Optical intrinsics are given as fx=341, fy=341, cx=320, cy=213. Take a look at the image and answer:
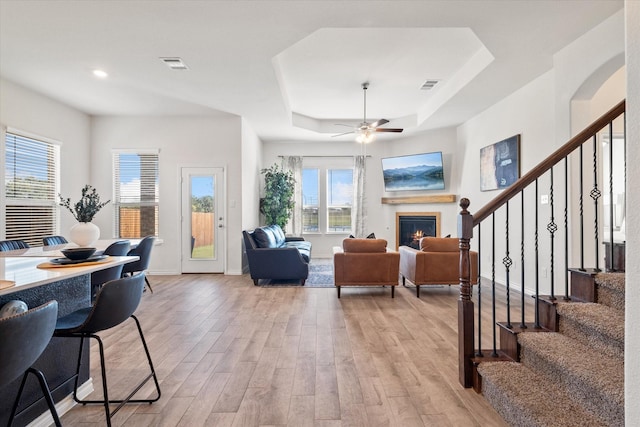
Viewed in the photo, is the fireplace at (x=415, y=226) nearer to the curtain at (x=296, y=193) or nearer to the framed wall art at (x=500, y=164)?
the framed wall art at (x=500, y=164)

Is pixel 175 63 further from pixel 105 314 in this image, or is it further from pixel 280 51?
pixel 105 314

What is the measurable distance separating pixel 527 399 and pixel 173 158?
634 cm

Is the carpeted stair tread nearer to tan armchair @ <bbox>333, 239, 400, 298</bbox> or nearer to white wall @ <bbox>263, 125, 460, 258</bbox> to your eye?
tan armchair @ <bbox>333, 239, 400, 298</bbox>

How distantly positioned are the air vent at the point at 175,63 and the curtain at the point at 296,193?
14.5ft

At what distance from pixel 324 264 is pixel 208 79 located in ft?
14.6

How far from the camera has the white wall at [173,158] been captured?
6387 mm

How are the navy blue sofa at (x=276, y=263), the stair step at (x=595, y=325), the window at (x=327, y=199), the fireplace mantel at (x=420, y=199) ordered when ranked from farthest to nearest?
1. the window at (x=327, y=199)
2. the fireplace mantel at (x=420, y=199)
3. the navy blue sofa at (x=276, y=263)
4. the stair step at (x=595, y=325)

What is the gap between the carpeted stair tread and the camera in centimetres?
160

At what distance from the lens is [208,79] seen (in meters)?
4.57

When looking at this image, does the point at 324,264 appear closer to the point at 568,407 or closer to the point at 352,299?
the point at 352,299

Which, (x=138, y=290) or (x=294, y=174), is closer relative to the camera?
(x=138, y=290)

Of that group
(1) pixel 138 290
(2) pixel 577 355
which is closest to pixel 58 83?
(1) pixel 138 290

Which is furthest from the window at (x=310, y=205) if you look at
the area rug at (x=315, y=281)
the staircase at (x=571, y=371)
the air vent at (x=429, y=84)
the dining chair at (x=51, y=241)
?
the staircase at (x=571, y=371)

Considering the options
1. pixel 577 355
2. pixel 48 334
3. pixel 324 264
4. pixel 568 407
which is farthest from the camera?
pixel 324 264
